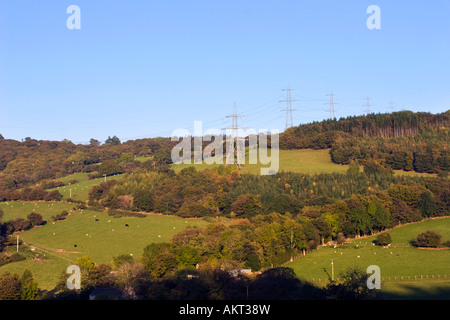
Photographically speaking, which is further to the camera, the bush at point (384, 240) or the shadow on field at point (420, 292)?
the bush at point (384, 240)

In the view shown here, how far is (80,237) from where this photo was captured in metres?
73.1

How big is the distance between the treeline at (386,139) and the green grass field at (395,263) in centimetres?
3948

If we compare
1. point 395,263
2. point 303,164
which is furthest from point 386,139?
point 395,263

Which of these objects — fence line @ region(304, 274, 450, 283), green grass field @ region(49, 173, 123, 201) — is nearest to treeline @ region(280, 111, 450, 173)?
green grass field @ region(49, 173, 123, 201)

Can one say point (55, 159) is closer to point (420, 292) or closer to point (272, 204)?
point (272, 204)

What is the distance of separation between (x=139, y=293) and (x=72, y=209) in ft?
216

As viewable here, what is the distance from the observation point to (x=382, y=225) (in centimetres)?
6869

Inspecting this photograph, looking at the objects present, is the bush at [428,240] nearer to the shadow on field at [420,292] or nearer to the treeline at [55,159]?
the shadow on field at [420,292]

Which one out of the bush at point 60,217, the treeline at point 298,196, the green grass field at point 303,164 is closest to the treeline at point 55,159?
the green grass field at point 303,164

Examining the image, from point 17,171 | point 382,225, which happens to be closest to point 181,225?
point 382,225

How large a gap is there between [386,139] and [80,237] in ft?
315

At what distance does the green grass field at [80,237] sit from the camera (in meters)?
55.5
